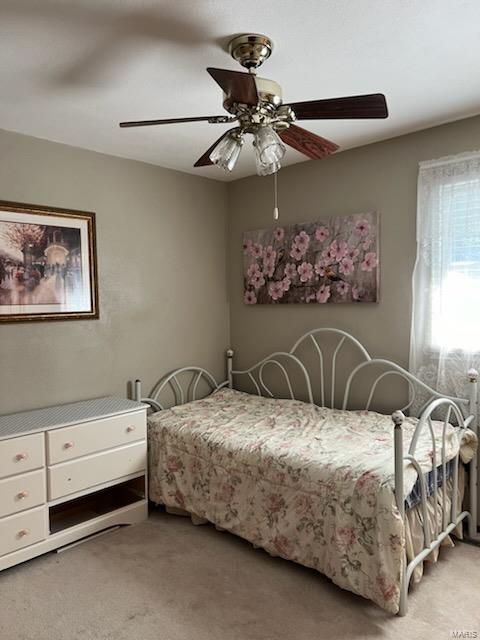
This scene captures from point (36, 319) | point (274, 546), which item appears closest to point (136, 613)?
point (274, 546)

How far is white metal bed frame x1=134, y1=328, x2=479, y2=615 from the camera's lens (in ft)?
6.68

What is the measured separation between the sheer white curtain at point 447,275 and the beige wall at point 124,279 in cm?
168

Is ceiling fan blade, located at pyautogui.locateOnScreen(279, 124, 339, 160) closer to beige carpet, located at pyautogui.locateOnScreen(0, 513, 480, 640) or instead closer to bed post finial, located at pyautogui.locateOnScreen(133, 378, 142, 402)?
bed post finial, located at pyautogui.locateOnScreen(133, 378, 142, 402)

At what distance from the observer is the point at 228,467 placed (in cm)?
258

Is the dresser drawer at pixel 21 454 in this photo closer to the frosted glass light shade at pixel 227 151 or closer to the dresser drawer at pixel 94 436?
the dresser drawer at pixel 94 436

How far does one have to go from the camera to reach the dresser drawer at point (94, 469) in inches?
98.2

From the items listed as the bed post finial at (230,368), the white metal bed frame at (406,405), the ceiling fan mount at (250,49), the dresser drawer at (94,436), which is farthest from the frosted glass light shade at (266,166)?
the bed post finial at (230,368)

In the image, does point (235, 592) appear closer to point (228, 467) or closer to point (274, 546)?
point (274, 546)

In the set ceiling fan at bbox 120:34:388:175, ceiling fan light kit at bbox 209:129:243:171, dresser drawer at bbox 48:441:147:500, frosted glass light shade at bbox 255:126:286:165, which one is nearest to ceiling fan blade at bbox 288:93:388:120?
ceiling fan at bbox 120:34:388:175

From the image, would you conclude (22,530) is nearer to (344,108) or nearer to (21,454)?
(21,454)

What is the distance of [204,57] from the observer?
1.88 m

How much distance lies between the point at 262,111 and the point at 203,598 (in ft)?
6.94

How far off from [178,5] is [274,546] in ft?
7.85

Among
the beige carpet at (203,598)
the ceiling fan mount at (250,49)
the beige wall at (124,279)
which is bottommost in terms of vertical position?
the beige carpet at (203,598)
